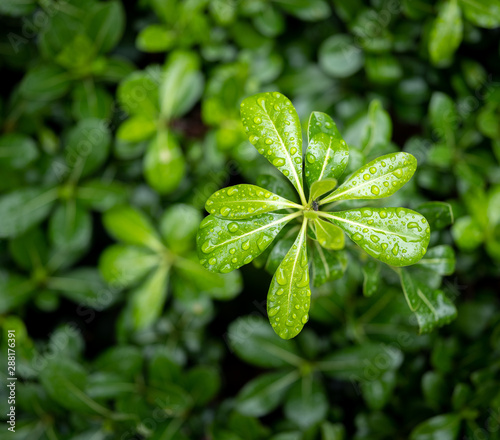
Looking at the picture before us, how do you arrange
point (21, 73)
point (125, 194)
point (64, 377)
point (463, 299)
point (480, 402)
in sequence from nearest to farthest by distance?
1. point (480, 402)
2. point (64, 377)
3. point (125, 194)
4. point (463, 299)
5. point (21, 73)

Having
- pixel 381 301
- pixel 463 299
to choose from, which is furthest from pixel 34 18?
pixel 463 299

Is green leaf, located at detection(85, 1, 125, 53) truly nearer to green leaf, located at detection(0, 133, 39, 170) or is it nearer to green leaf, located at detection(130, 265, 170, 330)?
green leaf, located at detection(0, 133, 39, 170)

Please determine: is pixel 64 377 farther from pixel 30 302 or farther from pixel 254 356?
pixel 254 356

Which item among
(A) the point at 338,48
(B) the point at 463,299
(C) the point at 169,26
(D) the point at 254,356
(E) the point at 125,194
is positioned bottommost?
(B) the point at 463,299

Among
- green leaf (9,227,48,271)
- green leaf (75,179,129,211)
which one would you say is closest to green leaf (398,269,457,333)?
green leaf (75,179,129,211)

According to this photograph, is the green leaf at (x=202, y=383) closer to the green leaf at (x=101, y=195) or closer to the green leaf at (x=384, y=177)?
the green leaf at (x=101, y=195)

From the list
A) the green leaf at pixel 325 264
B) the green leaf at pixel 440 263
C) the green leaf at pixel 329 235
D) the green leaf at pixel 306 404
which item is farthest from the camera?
the green leaf at pixel 306 404

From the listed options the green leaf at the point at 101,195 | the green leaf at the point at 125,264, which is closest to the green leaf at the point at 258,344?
the green leaf at the point at 125,264

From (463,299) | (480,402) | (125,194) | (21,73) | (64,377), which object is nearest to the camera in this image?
(480,402)
